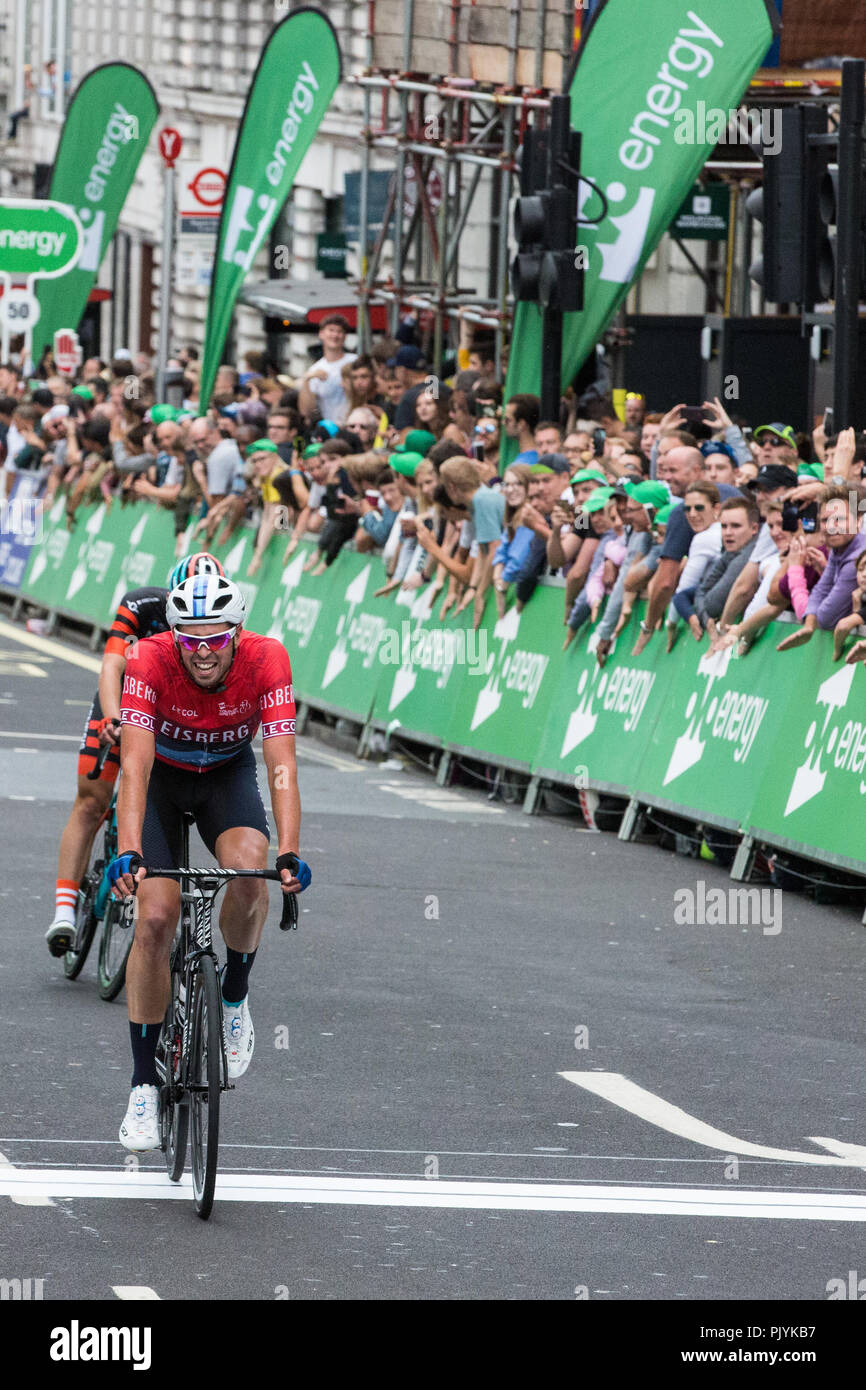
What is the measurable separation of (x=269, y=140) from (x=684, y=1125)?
17.0 m

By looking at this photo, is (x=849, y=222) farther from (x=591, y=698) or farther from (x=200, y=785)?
(x=200, y=785)

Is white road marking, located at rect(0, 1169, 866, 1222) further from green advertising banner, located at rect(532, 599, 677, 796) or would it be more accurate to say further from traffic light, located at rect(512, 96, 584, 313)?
traffic light, located at rect(512, 96, 584, 313)

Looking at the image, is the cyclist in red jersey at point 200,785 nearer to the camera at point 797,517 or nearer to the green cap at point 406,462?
the camera at point 797,517

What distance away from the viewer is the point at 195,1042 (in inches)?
313

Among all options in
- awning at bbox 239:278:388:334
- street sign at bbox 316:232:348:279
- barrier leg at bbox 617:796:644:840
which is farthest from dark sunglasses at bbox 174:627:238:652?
street sign at bbox 316:232:348:279

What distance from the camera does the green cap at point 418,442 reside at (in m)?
19.7

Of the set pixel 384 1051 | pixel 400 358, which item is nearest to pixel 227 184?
pixel 400 358

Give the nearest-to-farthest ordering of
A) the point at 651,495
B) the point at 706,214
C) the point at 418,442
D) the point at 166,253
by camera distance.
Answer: the point at 651,495, the point at 418,442, the point at 706,214, the point at 166,253

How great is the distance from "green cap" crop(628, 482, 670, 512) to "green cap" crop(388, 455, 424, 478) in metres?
3.12

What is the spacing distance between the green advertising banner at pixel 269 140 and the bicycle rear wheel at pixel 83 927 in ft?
46.4

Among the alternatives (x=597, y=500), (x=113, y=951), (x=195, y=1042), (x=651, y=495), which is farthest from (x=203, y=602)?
(x=597, y=500)

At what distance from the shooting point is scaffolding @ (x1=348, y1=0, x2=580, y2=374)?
27.3 m
